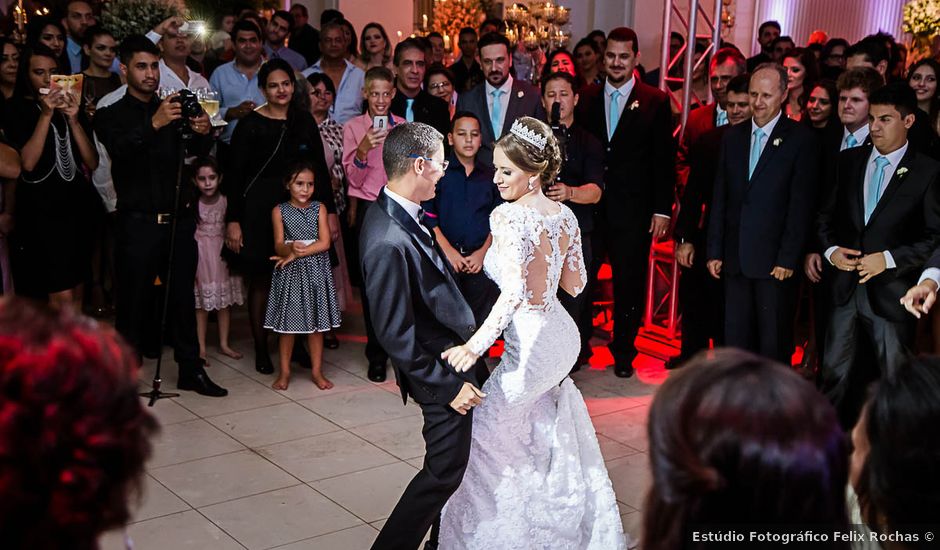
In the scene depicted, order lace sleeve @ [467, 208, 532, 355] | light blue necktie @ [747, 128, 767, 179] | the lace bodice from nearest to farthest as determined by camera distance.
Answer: lace sleeve @ [467, 208, 532, 355]
the lace bodice
light blue necktie @ [747, 128, 767, 179]

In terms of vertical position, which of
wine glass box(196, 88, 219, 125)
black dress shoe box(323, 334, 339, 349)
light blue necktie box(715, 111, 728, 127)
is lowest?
black dress shoe box(323, 334, 339, 349)

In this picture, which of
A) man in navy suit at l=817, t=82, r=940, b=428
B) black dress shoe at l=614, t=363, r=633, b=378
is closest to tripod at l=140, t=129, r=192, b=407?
black dress shoe at l=614, t=363, r=633, b=378

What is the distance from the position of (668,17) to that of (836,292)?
2.19m

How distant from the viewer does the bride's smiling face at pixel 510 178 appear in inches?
156

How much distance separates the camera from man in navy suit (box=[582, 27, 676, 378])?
20.1 feet

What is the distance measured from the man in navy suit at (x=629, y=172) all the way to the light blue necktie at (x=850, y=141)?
1037mm

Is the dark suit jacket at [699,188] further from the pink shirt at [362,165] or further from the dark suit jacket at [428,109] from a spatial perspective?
the pink shirt at [362,165]

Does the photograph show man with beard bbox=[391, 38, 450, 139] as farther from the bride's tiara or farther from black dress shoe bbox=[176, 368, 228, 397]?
the bride's tiara

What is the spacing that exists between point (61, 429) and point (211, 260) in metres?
5.00

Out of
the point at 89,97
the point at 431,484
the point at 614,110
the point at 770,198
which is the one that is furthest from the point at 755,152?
the point at 89,97

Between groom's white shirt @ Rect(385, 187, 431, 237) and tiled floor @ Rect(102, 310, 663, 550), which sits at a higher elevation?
groom's white shirt @ Rect(385, 187, 431, 237)

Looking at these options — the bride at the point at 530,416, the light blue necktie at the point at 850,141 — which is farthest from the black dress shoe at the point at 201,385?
the light blue necktie at the point at 850,141

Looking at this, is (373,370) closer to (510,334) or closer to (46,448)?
(510,334)

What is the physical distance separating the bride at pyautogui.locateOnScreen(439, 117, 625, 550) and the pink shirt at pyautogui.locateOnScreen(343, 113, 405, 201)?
2.17 meters
